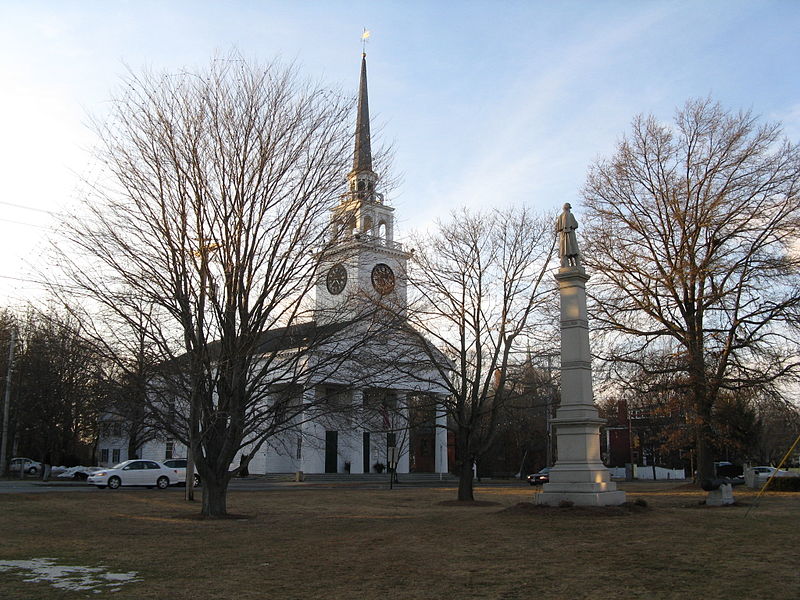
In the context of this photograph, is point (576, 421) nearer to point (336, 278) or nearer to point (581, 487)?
point (581, 487)

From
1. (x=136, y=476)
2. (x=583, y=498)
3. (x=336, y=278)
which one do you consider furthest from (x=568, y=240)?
(x=136, y=476)

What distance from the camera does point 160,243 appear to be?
16359mm

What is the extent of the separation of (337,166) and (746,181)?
18.7m

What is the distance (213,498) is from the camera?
17.1m

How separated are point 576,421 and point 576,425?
15 centimetres

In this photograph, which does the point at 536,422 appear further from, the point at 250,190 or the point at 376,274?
the point at 250,190

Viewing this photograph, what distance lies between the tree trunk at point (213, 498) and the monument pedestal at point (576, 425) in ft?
24.8

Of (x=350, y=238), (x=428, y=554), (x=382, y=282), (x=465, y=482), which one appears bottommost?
(x=465, y=482)

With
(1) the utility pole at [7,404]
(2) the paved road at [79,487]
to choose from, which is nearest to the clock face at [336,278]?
(2) the paved road at [79,487]

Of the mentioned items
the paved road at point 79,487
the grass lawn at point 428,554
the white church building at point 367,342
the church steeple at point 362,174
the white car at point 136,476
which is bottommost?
the paved road at point 79,487

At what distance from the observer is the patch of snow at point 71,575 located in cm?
806

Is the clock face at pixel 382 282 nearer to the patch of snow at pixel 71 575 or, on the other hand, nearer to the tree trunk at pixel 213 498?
the tree trunk at pixel 213 498

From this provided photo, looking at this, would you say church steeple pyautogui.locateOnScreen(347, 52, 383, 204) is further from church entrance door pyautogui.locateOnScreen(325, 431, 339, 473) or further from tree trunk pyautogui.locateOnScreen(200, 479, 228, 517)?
church entrance door pyautogui.locateOnScreen(325, 431, 339, 473)

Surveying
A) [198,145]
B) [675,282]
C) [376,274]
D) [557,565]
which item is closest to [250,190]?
[198,145]
